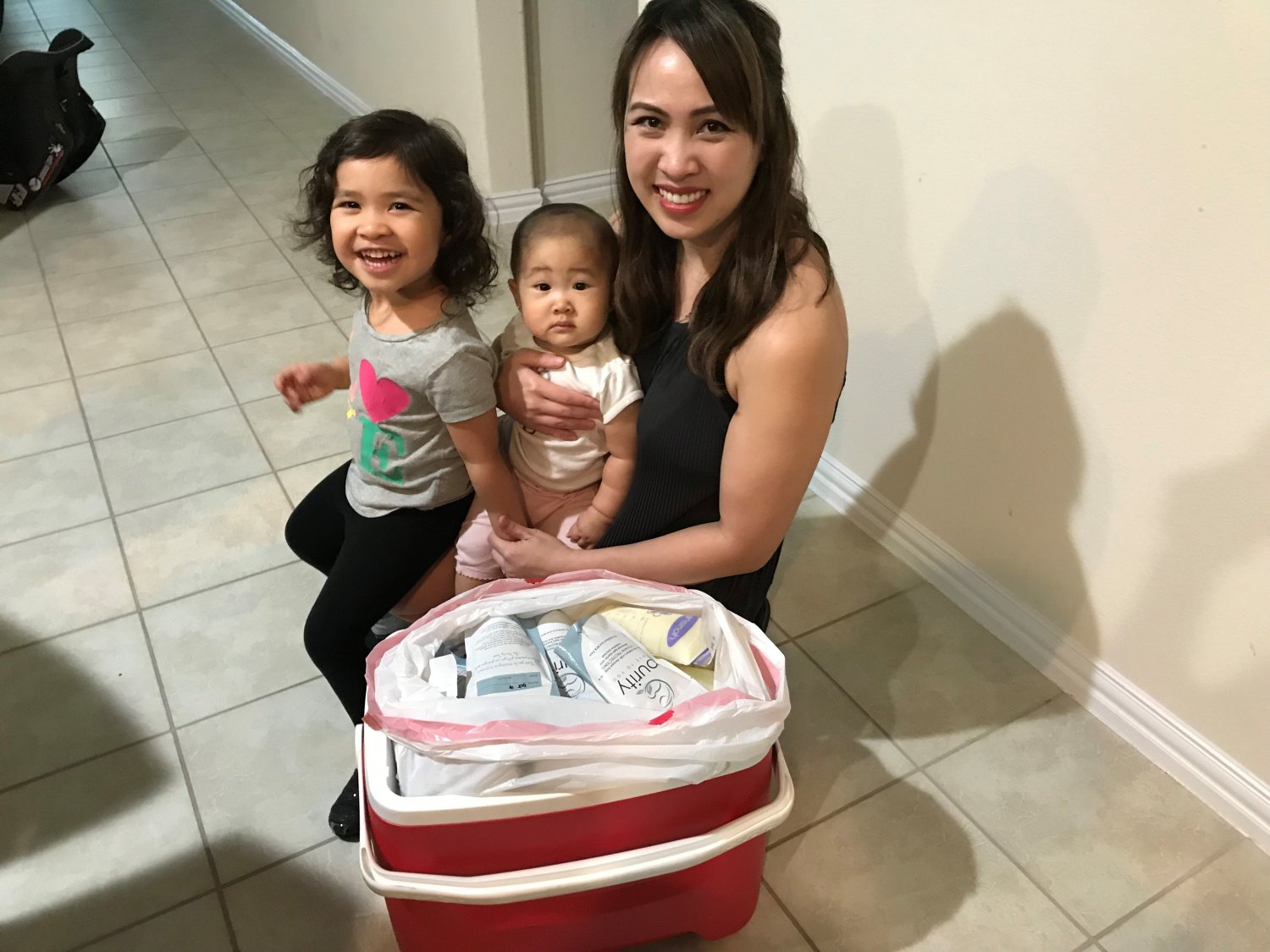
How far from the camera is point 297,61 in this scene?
4539 millimetres

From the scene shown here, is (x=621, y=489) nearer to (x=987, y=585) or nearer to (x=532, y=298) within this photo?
(x=532, y=298)

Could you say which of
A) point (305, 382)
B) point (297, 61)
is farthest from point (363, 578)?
point (297, 61)

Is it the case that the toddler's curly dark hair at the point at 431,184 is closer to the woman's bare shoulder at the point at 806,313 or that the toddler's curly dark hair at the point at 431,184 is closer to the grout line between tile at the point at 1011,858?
the woman's bare shoulder at the point at 806,313

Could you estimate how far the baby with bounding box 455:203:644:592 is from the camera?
1061mm

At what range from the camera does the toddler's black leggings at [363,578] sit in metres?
1.15

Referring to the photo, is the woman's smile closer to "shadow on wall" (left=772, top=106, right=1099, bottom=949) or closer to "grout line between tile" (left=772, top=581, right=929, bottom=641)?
"shadow on wall" (left=772, top=106, right=1099, bottom=949)

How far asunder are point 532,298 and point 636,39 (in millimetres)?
315

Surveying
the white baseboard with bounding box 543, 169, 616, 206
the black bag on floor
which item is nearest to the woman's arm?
the white baseboard with bounding box 543, 169, 616, 206

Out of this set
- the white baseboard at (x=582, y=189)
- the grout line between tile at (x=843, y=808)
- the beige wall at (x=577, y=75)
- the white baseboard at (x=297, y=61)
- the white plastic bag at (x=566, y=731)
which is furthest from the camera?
the white baseboard at (x=297, y=61)

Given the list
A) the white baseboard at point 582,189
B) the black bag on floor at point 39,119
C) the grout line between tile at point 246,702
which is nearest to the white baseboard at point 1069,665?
the grout line between tile at point 246,702

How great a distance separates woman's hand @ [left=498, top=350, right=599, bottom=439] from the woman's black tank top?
3.0 inches

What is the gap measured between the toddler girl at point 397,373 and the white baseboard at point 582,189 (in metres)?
2.11

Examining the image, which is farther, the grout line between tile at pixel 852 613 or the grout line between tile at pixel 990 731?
the grout line between tile at pixel 852 613

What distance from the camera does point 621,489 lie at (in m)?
1.14
